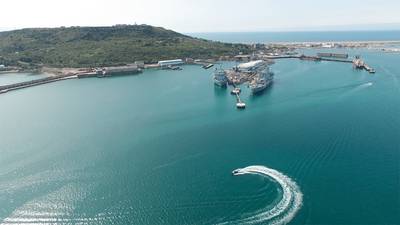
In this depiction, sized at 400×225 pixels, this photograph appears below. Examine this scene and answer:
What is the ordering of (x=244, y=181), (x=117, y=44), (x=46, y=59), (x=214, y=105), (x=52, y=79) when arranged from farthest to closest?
(x=117, y=44) < (x=46, y=59) < (x=52, y=79) < (x=214, y=105) < (x=244, y=181)

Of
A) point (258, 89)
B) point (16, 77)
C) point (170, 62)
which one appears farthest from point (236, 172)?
point (16, 77)

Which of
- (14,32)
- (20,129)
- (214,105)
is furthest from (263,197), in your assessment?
(14,32)

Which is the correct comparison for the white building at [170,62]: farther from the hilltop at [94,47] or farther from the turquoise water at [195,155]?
the turquoise water at [195,155]

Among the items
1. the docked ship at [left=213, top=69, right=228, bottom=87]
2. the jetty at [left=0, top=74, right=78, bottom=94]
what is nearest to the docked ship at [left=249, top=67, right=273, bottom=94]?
the docked ship at [left=213, top=69, right=228, bottom=87]

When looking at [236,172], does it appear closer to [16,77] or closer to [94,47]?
[16,77]

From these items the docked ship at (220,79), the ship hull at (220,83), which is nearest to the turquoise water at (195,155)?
the ship hull at (220,83)

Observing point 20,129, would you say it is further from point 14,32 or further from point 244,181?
point 14,32
